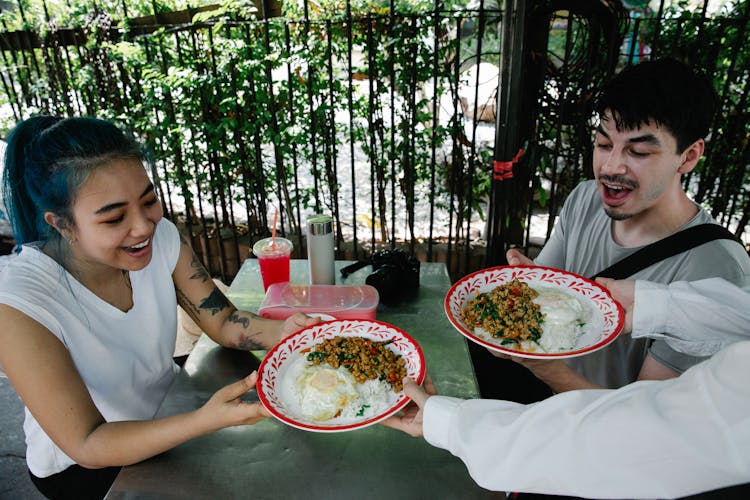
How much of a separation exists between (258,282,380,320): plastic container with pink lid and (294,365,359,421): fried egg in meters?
0.37

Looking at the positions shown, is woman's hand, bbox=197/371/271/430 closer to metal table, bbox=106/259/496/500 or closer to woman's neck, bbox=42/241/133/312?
metal table, bbox=106/259/496/500

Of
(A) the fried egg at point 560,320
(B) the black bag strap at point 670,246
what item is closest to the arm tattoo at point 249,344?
(A) the fried egg at point 560,320

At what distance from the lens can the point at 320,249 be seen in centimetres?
210

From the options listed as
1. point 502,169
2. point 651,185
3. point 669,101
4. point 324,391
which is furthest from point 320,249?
point 502,169

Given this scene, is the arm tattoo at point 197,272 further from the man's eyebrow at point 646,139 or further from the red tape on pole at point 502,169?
the red tape on pole at point 502,169

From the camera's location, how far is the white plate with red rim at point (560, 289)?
5.18 feet

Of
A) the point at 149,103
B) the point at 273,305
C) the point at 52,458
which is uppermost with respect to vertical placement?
the point at 149,103

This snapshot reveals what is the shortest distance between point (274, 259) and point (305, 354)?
63 centimetres

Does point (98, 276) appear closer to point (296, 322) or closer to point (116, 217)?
point (116, 217)

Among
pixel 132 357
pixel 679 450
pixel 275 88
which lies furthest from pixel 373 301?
pixel 275 88

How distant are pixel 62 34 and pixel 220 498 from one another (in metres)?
4.06

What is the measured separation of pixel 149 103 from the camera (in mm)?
3826

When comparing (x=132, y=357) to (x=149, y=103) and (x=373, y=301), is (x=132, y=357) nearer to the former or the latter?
(x=373, y=301)

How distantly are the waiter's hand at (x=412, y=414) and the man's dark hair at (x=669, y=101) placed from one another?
4.19ft
